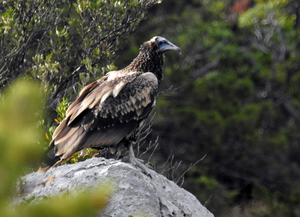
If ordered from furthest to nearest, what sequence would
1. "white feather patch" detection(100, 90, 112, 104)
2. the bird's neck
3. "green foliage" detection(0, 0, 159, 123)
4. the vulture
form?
"green foliage" detection(0, 0, 159, 123) < the bird's neck < "white feather patch" detection(100, 90, 112, 104) < the vulture

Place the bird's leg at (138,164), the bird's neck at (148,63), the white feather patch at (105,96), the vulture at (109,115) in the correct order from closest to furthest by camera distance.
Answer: the bird's leg at (138,164)
the vulture at (109,115)
the white feather patch at (105,96)
the bird's neck at (148,63)

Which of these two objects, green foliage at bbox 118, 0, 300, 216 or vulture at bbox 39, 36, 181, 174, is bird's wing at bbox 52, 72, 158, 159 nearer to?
vulture at bbox 39, 36, 181, 174

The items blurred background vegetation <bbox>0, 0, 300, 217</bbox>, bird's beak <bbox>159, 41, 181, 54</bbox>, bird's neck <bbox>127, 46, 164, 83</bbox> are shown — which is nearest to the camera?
bird's neck <bbox>127, 46, 164, 83</bbox>

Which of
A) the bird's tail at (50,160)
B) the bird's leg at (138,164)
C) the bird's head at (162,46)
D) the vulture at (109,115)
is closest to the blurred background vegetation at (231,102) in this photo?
the bird's head at (162,46)

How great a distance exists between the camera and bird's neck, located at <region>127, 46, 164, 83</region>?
19.9 feet

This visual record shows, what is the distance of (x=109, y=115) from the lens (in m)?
5.52

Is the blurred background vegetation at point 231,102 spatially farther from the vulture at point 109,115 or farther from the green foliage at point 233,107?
the vulture at point 109,115

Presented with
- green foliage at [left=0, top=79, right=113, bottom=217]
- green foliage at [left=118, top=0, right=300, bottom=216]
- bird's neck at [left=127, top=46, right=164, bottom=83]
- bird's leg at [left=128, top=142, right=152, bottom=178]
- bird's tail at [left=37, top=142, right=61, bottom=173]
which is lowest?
green foliage at [left=118, top=0, right=300, bottom=216]

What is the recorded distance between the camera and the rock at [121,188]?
14.6 feet

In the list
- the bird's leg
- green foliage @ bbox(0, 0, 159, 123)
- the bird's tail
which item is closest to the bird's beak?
green foliage @ bbox(0, 0, 159, 123)

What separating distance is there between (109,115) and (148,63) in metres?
0.93

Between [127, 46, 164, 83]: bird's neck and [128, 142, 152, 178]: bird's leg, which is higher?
[127, 46, 164, 83]: bird's neck

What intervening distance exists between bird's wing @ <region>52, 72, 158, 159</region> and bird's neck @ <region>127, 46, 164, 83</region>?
26 centimetres

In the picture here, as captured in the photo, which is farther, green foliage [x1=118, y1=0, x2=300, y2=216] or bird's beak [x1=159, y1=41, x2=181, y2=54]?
green foliage [x1=118, y1=0, x2=300, y2=216]
